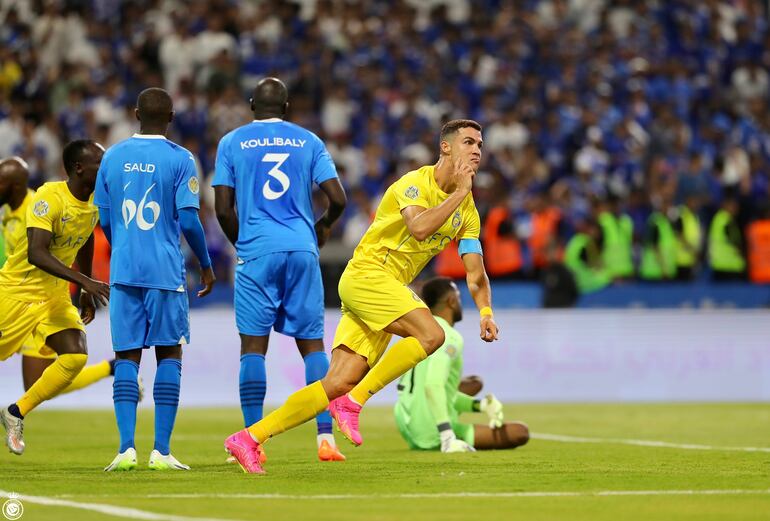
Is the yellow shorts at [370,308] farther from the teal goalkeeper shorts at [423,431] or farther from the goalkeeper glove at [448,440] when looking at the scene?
the teal goalkeeper shorts at [423,431]

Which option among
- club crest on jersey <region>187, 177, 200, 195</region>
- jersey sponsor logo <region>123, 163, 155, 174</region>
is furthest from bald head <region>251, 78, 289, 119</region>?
jersey sponsor logo <region>123, 163, 155, 174</region>

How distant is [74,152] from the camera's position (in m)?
9.84

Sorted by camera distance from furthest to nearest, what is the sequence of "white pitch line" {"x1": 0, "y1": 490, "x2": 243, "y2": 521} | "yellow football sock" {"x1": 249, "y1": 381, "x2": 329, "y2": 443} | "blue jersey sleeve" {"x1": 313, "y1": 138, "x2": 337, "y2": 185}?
"blue jersey sleeve" {"x1": 313, "y1": 138, "x2": 337, "y2": 185}
"yellow football sock" {"x1": 249, "y1": 381, "x2": 329, "y2": 443}
"white pitch line" {"x1": 0, "y1": 490, "x2": 243, "y2": 521}

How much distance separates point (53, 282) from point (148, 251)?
1677 mm

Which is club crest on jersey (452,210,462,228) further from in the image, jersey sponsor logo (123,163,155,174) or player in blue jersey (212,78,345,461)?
jersey sponsor logo (123,163,155,174)

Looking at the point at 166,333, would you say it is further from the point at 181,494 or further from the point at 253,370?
the point at 181,494

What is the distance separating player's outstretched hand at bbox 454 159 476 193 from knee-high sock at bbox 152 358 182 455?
2207mm

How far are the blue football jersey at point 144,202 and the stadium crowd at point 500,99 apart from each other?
10.8m

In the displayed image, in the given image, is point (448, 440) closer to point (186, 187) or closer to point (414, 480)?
point (414, 480)

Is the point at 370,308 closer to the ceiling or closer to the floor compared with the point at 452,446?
closer to the ceiling

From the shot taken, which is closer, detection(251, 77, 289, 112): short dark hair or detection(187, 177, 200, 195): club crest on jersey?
detection(187, 177, 200, 195): club crest on jersey

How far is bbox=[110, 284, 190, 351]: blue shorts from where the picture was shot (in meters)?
9.12

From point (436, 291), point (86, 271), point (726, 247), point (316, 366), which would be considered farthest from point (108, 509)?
point (726, 247)

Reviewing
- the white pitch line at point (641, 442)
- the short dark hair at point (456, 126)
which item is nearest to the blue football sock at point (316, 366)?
the short dark hair at point (456, 126)
